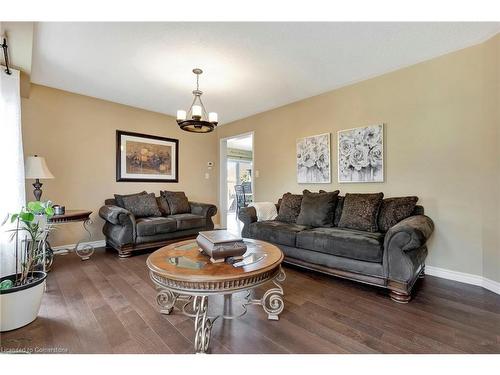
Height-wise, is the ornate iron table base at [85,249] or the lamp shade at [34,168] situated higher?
the lamp shade at [34,168]

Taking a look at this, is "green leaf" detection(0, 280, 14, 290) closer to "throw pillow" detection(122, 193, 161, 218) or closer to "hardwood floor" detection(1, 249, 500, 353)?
"hardwood floor" detection(1, 249, 500, 353)

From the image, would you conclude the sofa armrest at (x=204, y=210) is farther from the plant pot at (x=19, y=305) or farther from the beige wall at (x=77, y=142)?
the plant pot at (x=19, y=305)

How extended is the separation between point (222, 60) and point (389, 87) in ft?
7.06

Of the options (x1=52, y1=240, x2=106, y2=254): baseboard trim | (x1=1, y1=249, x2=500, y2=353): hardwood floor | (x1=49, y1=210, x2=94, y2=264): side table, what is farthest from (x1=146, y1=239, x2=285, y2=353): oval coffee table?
(x1=52, y1=240, x2=106, y2=254): baseboard trim


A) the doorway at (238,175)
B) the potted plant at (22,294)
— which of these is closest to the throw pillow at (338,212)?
the potted plant at (22,294)

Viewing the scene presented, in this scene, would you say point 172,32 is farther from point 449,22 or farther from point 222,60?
point 449,22

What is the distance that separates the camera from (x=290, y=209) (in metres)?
3.37

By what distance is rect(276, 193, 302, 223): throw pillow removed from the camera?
10.9 feet

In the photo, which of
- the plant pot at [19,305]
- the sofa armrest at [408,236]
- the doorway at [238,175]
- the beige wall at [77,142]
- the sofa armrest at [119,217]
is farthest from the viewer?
the doorway at [238,175]

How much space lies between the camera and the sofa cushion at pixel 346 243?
215 centimetres

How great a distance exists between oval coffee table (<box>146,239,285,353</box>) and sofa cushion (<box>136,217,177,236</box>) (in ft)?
5.69

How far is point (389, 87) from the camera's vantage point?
115 inches

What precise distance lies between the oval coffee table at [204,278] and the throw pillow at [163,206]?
2.41m
